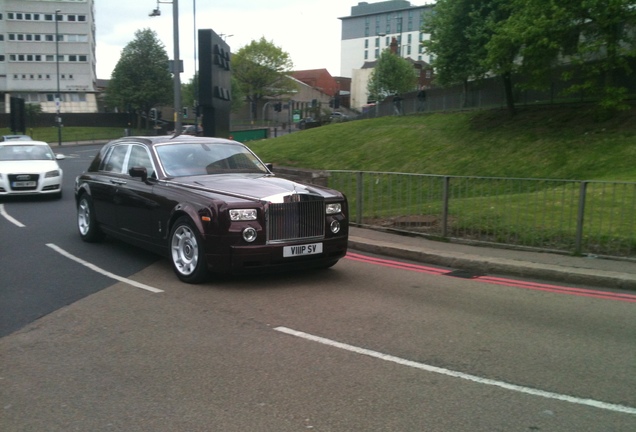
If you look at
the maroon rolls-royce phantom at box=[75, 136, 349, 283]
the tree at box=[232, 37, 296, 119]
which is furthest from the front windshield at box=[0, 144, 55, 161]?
the tree at box=[232, 37, 296, 119]

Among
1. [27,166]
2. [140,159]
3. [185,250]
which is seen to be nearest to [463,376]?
[185,250]

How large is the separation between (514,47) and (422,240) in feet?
55.4

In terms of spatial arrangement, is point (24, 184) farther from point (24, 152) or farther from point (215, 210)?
point (215, 210)

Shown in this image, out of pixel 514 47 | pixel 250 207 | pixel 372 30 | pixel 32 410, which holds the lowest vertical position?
pixel 32 410

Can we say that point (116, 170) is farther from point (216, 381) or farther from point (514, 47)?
point (514, 47)

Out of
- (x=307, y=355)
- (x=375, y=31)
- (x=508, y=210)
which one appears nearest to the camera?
(x=307, y=355)

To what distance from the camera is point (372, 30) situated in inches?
5404

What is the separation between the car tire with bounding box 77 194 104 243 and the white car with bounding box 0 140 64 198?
7131 millimetres

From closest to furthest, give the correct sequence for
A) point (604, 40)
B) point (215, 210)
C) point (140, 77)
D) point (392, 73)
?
point (215, 210)
point (604, 40)
point (140, 77)
point (392, 73)

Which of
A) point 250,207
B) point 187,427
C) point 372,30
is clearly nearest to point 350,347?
point 187,427

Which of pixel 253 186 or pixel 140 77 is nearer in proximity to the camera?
pixel 253 186

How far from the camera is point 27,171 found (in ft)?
55.3

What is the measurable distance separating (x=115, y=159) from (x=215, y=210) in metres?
3.70

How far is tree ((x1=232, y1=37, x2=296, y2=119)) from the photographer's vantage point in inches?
3915
